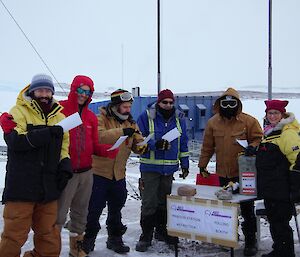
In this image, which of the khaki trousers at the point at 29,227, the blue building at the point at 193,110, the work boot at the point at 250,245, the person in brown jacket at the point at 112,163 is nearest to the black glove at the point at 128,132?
the person in brown jacket at the point at 112,163

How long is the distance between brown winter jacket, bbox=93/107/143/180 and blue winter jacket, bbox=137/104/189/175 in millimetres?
217

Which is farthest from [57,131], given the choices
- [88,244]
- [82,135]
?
[88,244]

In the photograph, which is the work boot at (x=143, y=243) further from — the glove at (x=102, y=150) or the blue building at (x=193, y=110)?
the blue building at (x=193, y=110)

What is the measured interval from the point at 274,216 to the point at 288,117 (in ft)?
3.00

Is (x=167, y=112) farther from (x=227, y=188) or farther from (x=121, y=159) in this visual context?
(x=227, y=188)

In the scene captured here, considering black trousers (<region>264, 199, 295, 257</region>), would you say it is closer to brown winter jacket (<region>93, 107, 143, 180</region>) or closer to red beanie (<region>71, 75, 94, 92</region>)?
brown winter jacket (<region>93, 107, 143, 180</region>)

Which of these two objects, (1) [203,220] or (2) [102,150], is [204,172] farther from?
(2) [102,150]

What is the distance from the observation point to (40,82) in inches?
121

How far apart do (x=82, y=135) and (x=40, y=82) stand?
27.0 inches

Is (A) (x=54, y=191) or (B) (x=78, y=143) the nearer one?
(A) (x=54, y=191)

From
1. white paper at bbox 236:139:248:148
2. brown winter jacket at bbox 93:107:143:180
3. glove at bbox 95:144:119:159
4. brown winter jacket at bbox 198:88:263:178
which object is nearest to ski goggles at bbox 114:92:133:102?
brown winter jacket at bbox 93:107:143:180

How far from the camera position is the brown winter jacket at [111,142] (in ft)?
12.6

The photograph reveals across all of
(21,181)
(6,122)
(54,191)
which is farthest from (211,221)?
(6,122)

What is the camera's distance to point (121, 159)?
403cm
